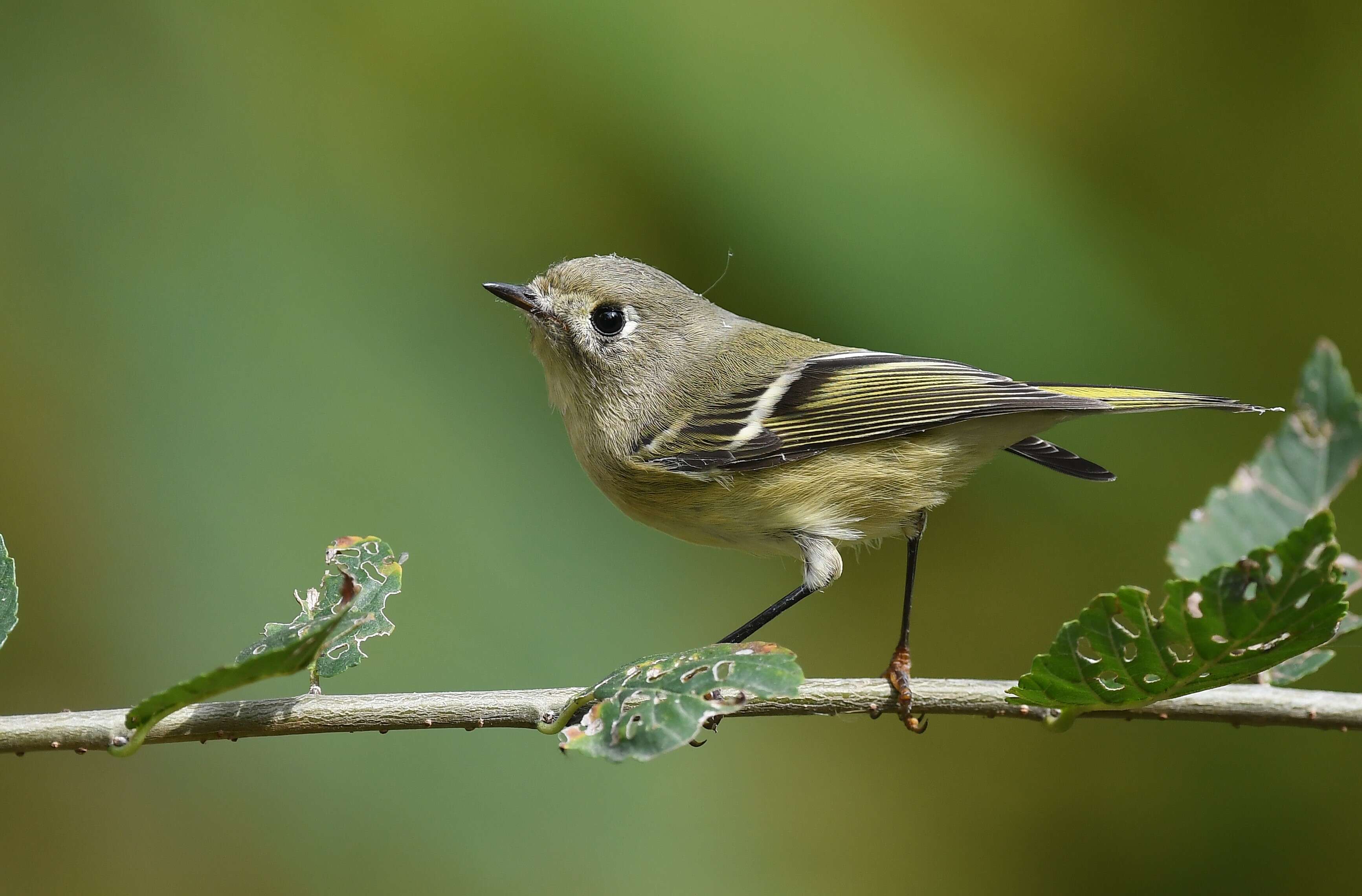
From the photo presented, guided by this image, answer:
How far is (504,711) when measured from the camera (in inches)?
54.4

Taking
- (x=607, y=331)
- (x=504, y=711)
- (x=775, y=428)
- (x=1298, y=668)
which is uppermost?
(x=607, y=331)

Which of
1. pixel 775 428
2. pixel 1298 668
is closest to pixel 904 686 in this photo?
pixel 1298 668

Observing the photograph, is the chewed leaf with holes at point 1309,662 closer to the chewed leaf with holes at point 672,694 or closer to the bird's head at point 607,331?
the chewed leaf with holes at point 672,694

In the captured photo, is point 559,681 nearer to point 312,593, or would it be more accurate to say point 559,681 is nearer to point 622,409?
point 622,409

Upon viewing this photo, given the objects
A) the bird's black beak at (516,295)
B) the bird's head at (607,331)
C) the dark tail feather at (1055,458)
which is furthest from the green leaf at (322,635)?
the dark tail feather at (1055,458)

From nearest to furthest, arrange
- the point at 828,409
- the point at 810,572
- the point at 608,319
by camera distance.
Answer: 1. the point at 810,572
2. the point at 828,409
3. the point at 608,319

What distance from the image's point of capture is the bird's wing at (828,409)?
1.96m

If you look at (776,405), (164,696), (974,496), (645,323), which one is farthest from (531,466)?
(164,696)

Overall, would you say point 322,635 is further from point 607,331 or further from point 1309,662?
point 607,331

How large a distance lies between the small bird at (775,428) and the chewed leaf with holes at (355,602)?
74 centimetres

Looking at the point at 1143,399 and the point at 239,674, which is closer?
the point at 239,674

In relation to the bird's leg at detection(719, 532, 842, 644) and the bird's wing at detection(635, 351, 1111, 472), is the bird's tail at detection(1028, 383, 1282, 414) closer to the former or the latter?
the bird's wing at detection(635, 351, 1111, 472)

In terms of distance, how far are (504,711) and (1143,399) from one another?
44.5 inches

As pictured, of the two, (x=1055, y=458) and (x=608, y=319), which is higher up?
(x=608, y=319)
